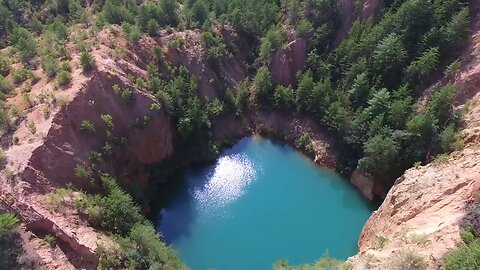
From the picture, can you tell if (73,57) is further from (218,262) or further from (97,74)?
(218,262)

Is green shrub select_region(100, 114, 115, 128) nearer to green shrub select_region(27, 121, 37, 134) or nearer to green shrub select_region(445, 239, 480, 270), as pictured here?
green shrub select_region(27, 121, 37, 134)

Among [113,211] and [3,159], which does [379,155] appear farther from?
[3,159]

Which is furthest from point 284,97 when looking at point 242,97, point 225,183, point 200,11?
point 200,11

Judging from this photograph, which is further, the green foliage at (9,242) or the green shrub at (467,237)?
the green foliage at (9,242)

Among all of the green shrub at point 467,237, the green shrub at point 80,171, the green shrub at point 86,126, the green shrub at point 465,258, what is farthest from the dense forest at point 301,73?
the green shrub at point 465,258

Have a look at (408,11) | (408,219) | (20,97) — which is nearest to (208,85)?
(20,97)

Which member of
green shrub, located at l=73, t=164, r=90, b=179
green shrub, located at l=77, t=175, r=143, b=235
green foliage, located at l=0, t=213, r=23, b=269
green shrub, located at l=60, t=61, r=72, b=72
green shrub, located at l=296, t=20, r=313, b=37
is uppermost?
green shrub, located at l=296, t=20, r=313, b=37

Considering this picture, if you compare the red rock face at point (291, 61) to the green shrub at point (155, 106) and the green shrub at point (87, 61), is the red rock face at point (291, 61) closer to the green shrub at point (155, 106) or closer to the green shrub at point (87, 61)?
the green shrub at point (155, 106)

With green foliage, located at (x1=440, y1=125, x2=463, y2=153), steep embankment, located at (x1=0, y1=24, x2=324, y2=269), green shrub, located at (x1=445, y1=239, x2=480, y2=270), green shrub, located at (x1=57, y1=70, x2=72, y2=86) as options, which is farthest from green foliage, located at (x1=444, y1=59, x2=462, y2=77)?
green shrub, located at (x1=57, y1=70, x2=72, y2=86)
